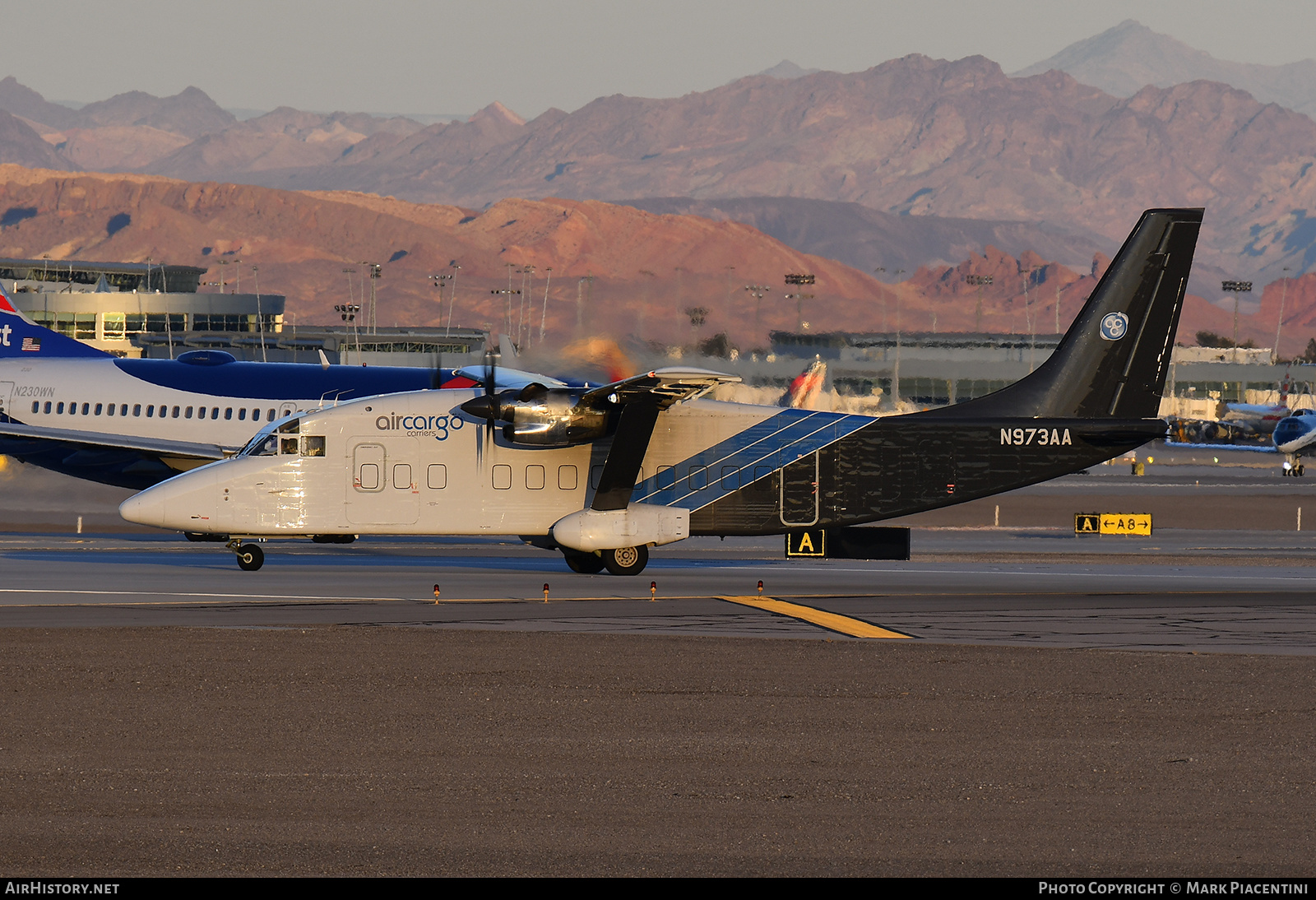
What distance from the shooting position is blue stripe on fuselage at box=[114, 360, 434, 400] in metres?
41.2

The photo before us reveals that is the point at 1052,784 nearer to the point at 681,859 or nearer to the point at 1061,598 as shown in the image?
the point at 681,859

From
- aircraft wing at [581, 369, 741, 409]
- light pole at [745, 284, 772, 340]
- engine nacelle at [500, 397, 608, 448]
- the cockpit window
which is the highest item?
light pole at [745, 284, 772, 340]

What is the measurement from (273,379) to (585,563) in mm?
14439

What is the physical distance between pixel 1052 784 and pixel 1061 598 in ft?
49.2

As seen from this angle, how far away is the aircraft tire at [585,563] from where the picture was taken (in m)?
31.5

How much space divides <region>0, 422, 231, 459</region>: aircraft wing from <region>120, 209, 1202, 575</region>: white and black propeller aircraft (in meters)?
7.87

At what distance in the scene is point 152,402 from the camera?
134 ft

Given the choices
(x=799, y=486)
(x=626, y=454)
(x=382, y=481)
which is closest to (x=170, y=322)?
(x=382, y=481)

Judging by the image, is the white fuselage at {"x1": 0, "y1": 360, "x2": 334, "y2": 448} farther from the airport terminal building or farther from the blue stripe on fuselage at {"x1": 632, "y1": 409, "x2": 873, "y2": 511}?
the airport terminal building

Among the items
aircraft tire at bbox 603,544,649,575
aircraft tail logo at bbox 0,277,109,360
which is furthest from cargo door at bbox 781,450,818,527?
aircraft tail logo at bbox 0,277,109,360

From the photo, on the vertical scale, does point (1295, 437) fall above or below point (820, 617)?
above

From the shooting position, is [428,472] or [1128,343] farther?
[1128,343]

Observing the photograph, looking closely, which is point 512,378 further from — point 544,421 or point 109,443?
point 109,443

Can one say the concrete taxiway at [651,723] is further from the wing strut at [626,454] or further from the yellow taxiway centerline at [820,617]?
the wing strut at [626,454]
